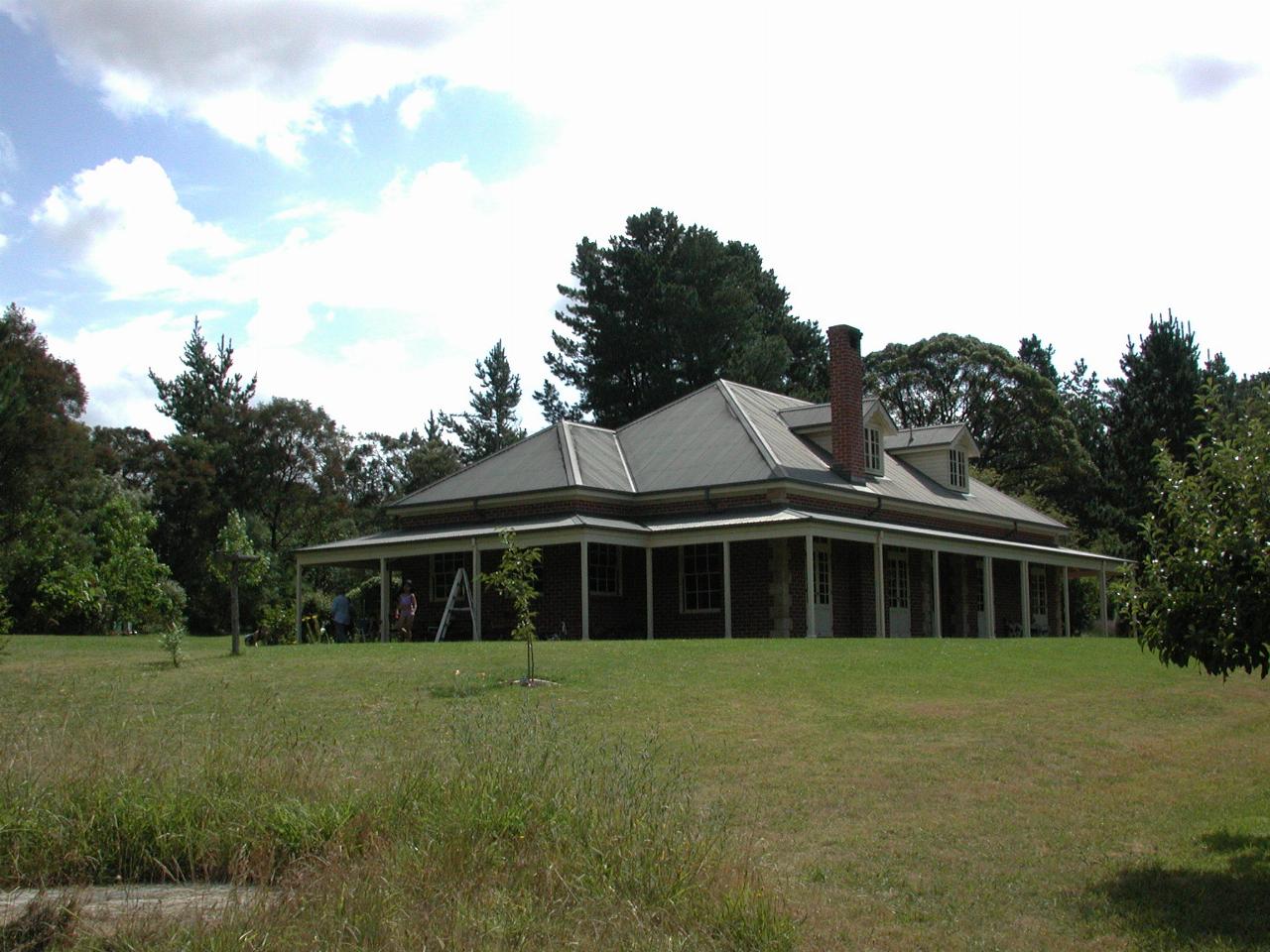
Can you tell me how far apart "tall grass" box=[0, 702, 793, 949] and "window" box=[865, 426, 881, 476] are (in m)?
25.2

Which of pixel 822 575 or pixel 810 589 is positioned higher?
pixel 822 575

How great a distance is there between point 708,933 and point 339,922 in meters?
1.95

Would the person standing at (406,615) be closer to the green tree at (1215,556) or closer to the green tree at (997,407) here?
the green tree at (1215,556)

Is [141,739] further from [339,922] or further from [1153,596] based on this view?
[1153,596]

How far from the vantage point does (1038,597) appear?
38.3 meters

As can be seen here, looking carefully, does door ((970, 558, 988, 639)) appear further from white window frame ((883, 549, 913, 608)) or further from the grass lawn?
the grass lawn

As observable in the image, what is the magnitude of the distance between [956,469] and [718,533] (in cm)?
1366

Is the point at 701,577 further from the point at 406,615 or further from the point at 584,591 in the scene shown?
the point at 406,615

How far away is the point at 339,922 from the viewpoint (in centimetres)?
659

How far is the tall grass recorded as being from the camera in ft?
22.0

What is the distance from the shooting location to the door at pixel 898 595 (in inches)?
1224

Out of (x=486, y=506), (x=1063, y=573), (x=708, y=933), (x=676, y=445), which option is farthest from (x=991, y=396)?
(x=708, y=933)

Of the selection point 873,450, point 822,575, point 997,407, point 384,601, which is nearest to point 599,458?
point 384,601

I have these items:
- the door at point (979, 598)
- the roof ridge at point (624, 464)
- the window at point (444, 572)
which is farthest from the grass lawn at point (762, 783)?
the door at point (979, 598)
